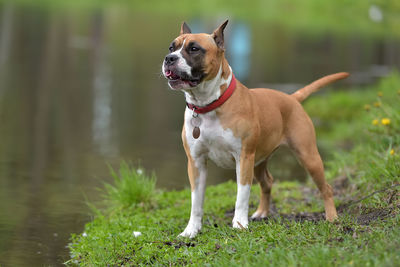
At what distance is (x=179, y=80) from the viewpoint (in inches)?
211

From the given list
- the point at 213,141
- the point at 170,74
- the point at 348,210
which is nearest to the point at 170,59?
the point at 170,74

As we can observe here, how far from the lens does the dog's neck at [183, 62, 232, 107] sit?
5.54 metres

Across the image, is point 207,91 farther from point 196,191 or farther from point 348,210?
point 348,210

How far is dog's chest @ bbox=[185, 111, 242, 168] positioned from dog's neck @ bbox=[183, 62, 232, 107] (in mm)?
109

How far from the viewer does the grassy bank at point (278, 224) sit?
4520mm

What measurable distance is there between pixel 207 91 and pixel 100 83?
455 inches

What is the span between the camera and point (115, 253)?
17.9 feet

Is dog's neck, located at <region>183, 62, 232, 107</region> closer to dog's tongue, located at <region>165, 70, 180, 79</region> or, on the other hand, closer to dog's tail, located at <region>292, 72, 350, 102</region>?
dog's tongue, located at <region>165, 70, 180, 79</region>

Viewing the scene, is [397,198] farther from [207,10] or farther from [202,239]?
[207,10]

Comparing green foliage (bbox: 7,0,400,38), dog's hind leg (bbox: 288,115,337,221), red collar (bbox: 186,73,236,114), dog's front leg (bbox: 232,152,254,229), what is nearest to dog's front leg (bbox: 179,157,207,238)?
dog's front leg (bbox: 232,152,254,229)

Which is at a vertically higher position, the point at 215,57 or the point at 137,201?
the point at 215,57

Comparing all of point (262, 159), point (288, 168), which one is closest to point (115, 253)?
point (262, 159)

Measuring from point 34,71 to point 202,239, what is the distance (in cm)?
1310

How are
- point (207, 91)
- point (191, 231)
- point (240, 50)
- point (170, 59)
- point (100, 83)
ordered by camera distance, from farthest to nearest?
point (240, 50) → point (100, 83) → point (191, 231) → point (207, 91) → point (170, 59)
